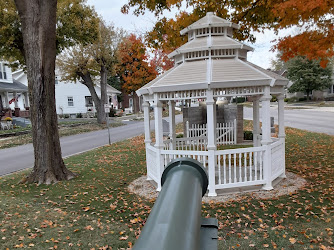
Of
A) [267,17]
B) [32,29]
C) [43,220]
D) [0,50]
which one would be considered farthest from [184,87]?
[0,50]

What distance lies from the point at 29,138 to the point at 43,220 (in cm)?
1718

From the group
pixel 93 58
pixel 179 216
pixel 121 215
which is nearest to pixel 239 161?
pixel 121 215

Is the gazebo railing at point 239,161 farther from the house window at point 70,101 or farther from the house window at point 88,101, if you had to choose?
the house window at point 70,101

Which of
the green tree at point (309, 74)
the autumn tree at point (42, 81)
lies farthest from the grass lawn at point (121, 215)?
the green tree at point (309, 74)

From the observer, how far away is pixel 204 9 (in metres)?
10.6

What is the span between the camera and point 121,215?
19.5 ft

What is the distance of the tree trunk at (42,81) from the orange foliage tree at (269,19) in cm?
440

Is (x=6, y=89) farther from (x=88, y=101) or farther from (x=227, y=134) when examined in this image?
(x=227, y=134)

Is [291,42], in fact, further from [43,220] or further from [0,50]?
[0,50]

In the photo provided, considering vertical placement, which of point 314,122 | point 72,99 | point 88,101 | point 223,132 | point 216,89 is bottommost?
point 314,122

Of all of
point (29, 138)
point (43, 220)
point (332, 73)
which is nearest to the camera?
point (43, 220)

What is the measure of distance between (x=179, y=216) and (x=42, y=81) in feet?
28.4

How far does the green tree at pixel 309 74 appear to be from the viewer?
46.4 meters

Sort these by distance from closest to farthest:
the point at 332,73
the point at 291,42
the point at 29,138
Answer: the point at 291,42
the point at 29,138
the point at 332,73
